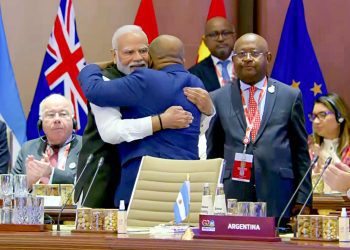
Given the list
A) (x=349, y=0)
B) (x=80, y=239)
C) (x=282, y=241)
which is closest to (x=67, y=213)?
(x=80, y=239)

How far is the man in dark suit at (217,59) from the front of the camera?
8.30m

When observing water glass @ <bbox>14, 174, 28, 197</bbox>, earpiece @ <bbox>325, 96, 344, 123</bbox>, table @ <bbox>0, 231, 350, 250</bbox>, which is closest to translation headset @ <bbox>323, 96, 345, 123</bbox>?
earpiece @ <bbox>325, 96, 344, 123</bbox>

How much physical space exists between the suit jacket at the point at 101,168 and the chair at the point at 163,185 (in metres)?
0.38

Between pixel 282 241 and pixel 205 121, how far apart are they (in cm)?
204

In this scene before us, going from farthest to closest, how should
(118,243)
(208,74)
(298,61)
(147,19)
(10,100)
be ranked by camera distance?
(147,19) → (298,61) → (10,100) → (208,74) → (118,243)

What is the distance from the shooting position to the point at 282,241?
3.65 metres

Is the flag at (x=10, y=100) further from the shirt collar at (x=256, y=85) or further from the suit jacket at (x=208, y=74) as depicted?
the shirt collar at (x=256, y=85)

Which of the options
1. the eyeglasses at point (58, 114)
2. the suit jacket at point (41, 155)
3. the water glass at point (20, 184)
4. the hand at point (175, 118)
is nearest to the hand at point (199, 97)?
the hand at point (175, 118)

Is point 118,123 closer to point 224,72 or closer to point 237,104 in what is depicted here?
point 237,104

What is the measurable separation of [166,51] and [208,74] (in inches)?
114

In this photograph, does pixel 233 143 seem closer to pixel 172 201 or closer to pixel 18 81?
pixel 172 201

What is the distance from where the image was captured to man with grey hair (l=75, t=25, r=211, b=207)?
17.3 ft

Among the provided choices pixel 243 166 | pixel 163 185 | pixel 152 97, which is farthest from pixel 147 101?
pixel 243 166

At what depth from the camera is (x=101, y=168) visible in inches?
218
